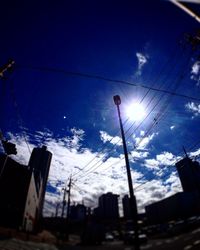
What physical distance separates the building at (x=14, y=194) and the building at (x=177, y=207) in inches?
2149

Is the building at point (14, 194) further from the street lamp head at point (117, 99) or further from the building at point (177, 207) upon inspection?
the building at point (177, 207)

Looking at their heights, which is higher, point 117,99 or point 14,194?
point 14,194

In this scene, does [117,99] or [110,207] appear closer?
[117,99]

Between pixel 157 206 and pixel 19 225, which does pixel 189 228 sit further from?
pixel 157 206

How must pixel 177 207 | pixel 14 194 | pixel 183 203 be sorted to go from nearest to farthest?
pixel 14 194
pixel 183 203
pixel 177 207

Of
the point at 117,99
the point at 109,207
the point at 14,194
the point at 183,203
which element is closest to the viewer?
the point at 117,99

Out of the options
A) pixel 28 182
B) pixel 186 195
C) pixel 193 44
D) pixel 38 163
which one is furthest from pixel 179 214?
pixel 38 163

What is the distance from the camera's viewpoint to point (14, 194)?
31.3 meters

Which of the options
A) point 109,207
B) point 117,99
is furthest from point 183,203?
point 117,99

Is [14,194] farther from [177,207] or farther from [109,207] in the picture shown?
[109,207]

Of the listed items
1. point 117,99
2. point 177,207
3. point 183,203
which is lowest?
point 117,99

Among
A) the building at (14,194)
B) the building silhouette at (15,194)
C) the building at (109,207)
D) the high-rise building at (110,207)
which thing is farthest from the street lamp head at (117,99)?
the high-rise building at (110,207)

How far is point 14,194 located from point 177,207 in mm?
61423

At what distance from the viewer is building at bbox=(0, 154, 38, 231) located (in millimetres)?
28844
